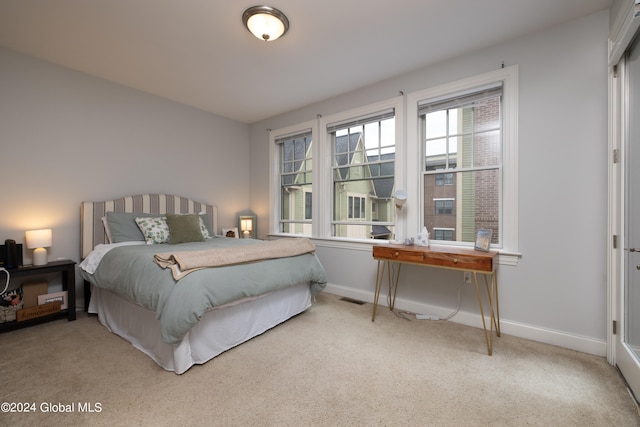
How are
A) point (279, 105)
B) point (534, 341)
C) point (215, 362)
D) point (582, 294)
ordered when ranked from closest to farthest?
point (215, 362) < point (582, 294) < point (534, 341) < point (279, 105)

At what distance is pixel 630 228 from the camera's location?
1859 millimetres

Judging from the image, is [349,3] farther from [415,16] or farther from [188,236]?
[188,236]

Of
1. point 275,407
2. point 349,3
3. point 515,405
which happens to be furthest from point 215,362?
point 349,3

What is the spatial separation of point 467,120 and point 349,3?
1.64 metres

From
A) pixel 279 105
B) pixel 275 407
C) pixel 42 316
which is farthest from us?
pixel 279 105

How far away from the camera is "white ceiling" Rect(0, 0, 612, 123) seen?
7.01 feet

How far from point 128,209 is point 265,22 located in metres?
2.73

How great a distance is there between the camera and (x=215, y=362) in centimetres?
205

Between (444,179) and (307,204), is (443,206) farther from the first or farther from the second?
(307,204)

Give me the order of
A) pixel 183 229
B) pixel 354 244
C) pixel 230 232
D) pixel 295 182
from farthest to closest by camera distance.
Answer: pixel 295 182 < pixel 230 232 < pixel 354 244 < pixel 183 229

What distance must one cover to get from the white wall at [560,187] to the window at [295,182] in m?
2.14

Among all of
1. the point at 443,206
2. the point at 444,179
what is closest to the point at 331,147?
the point at 444,179

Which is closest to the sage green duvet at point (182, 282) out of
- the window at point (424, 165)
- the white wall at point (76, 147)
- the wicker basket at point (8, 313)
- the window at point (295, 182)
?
the wicker basket at point (8, 313)

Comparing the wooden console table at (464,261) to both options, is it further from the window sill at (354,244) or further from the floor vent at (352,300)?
the floor vent at (352,300)
